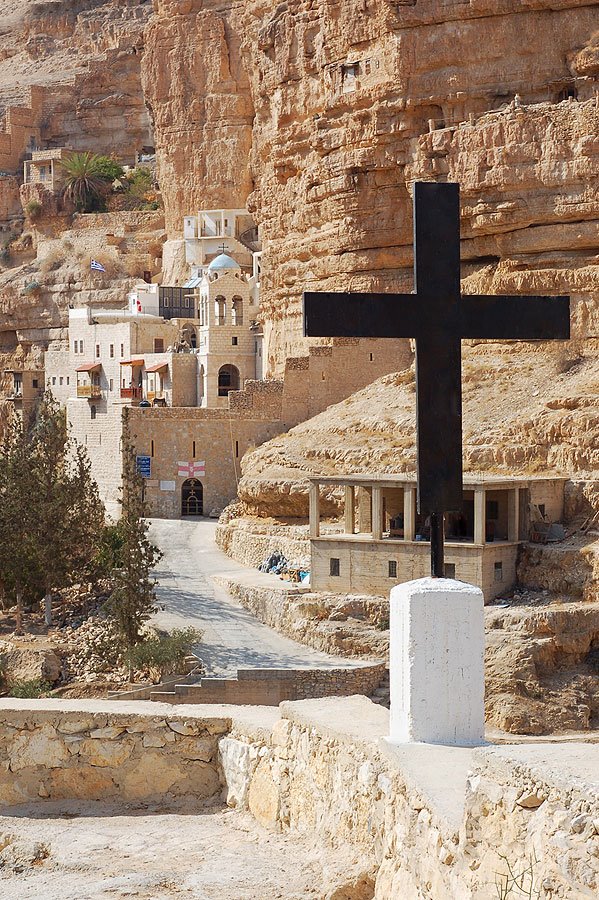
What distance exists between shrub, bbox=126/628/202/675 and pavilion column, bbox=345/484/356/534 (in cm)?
471

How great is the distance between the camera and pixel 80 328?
4431cm

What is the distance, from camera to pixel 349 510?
28.7 meters

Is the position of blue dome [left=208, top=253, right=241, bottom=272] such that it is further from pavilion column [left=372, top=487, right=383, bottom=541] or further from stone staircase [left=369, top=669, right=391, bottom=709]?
stone staircase [left=369, top=669, right=391, bottom=709]

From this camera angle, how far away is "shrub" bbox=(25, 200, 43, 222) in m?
62.8

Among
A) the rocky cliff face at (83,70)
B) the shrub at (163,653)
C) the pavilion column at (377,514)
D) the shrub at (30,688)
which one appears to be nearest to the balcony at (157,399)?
the pavilion column at (377,514)

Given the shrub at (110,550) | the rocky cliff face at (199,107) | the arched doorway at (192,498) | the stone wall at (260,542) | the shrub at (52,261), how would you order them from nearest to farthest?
the stone wall at (260,542), the shrub at (110,550), the arched doorway at (192,498), the rocky cliff face at (199,107), the shrub at (52,261)

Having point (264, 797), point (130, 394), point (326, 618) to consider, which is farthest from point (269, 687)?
point (130, 394)

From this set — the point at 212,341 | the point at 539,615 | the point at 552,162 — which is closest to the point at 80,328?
the point at 212,341

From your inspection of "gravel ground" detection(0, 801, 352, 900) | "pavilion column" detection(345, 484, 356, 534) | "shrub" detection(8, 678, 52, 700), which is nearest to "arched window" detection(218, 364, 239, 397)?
"pavilion column" detection(345, 484, 356, 534)

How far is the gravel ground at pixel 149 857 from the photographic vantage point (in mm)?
6461

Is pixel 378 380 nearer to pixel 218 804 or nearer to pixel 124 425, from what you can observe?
pixel 124 425

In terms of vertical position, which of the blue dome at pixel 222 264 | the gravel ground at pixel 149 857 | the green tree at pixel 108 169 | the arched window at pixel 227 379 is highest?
the green tree at pixel 108 169

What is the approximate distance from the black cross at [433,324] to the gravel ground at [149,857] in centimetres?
156

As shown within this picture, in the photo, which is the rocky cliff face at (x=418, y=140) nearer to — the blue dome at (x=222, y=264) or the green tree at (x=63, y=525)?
the blue dome at (x=222, y=264)
